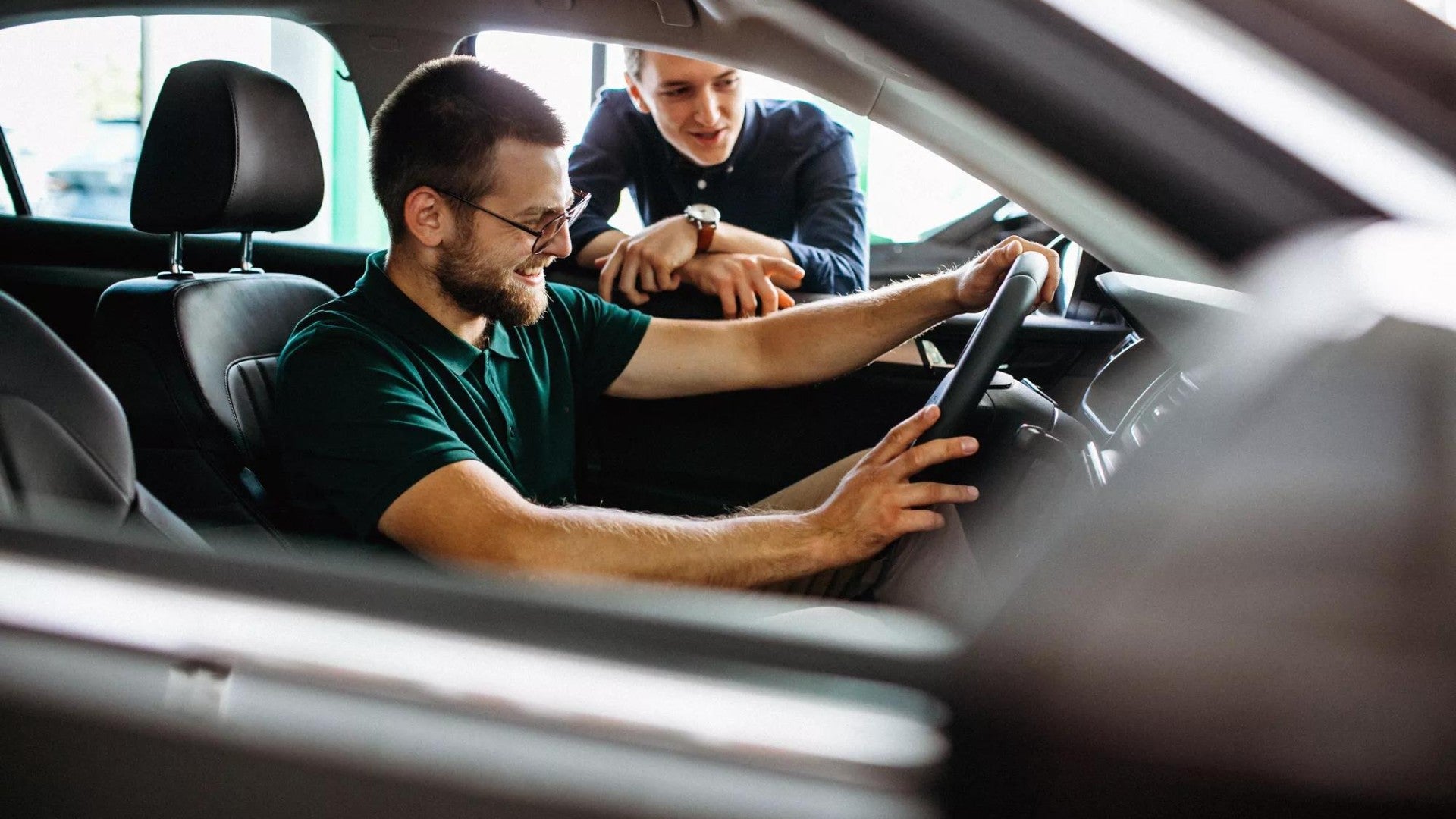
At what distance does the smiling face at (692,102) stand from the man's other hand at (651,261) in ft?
2.04

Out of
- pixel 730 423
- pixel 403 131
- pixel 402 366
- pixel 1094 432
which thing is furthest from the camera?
pixel 730 423

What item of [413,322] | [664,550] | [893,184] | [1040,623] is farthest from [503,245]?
[893,184]

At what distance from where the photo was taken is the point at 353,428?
1522 millimetres

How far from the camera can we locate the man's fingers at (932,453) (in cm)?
131

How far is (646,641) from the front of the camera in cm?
71

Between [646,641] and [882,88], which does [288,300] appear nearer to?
[882,88]

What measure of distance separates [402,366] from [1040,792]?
1.21 meters

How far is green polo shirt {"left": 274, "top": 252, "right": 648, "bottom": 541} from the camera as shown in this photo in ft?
4.95

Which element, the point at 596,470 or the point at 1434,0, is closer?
the point at 1434,0

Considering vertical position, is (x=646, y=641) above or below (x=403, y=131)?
below

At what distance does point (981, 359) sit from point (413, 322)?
86cm

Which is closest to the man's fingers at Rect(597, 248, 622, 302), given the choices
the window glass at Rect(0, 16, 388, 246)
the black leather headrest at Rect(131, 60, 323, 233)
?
the black leather headrest at Rect(131, 60, 323, 233)

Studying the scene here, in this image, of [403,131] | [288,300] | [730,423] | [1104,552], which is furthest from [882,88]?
[1104,552]

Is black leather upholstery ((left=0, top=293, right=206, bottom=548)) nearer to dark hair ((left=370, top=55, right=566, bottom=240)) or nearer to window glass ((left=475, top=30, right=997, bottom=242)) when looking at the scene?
dark hair ((left=370, top=55, right=566, bottom=240))
